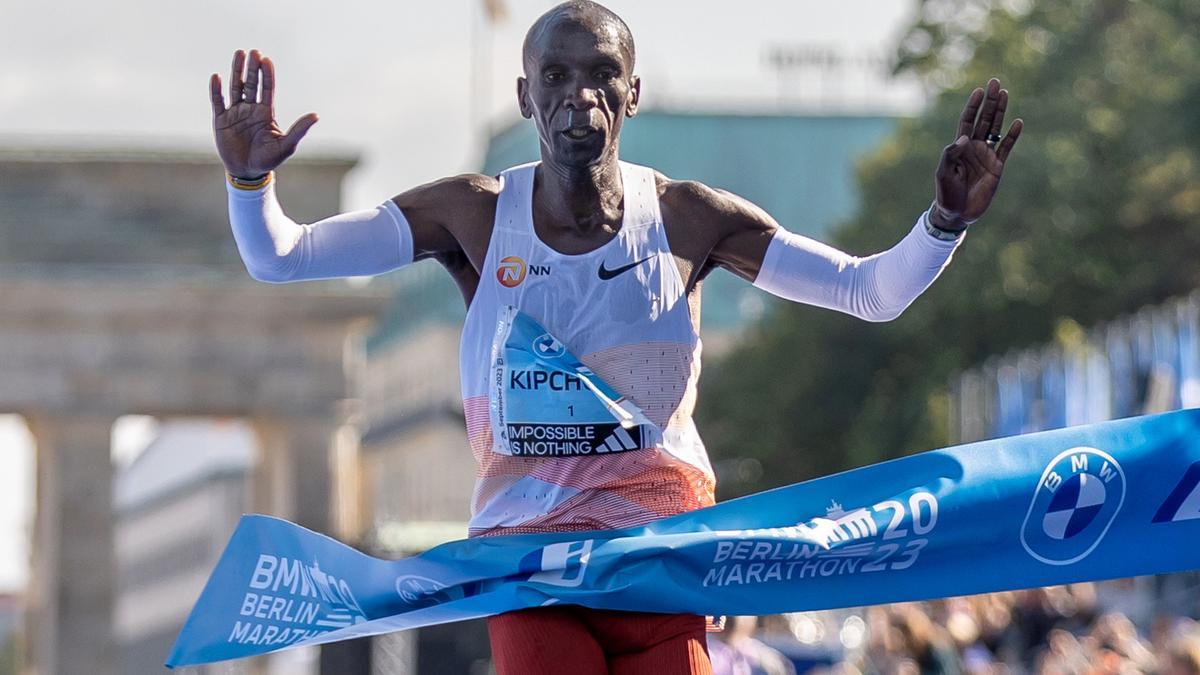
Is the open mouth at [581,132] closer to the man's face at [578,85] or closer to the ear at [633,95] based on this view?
the man's face at [578,85]

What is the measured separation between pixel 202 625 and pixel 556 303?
0.97 meters

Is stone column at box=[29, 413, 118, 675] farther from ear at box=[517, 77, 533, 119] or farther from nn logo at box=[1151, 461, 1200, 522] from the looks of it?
nn logo at box=[1151, 461, 1200, 522]

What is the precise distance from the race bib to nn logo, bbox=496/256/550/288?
8 centimetres

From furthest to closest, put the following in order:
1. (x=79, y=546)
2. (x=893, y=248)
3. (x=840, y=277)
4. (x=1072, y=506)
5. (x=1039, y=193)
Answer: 1. (x=1039, y=193)
2. (x=79, y=546)
3. (x=840, y=277)
4. (x=893, y=248)
5. (x=1072, y=506)

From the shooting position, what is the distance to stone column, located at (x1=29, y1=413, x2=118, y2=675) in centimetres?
3216

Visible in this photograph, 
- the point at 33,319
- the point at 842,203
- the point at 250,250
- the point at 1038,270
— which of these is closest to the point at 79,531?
the point at 33,319

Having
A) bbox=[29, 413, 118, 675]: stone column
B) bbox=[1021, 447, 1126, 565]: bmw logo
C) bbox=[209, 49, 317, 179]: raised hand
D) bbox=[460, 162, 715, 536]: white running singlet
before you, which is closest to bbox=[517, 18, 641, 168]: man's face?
bbox=[460, 162, 715, 536]: white running singlet

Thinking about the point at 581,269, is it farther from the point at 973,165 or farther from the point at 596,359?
the point at 973,165

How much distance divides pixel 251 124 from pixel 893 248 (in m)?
1.35

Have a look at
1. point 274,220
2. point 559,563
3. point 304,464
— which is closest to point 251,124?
point 274,220

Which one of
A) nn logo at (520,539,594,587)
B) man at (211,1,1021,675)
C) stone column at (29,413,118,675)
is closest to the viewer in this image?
nn logo at (520,539,594,587)

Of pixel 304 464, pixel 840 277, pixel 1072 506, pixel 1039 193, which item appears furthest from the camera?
pixel 1039 193

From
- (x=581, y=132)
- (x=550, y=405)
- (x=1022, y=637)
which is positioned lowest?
(x=1022, y=637)

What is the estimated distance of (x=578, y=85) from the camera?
4977mm
